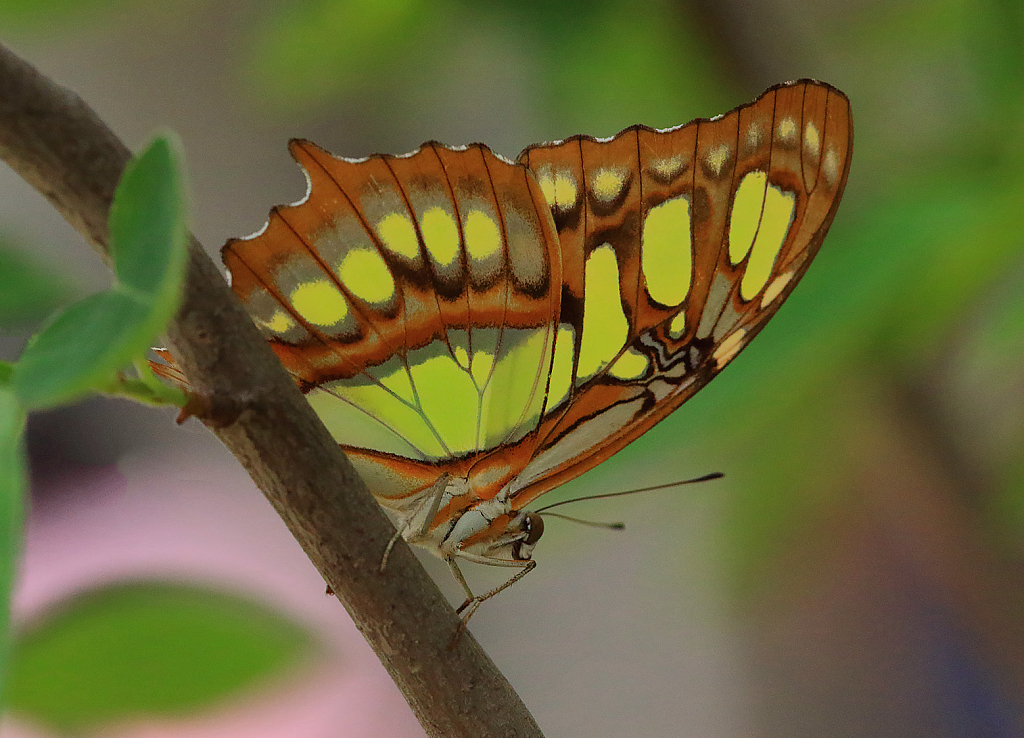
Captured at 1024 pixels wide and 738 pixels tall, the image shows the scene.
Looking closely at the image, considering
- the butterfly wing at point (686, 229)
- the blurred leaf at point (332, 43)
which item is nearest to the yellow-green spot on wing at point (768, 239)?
the butterfly wing at point (686, 229)

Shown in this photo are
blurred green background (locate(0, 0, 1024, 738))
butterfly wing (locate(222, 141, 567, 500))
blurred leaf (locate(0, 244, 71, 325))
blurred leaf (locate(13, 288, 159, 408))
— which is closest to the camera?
blurred leaf (locate(13, 288, 159, 408))

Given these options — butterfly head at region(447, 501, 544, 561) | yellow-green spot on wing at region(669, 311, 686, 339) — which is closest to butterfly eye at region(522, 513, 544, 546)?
butterfly head at region(447, 501, 544, 561)

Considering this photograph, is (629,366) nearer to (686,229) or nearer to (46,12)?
(686,229)

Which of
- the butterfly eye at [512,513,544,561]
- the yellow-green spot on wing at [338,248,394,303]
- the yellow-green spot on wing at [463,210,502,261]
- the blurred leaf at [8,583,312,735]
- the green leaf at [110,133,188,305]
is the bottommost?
the butterfly eye at [512,513,544,561]

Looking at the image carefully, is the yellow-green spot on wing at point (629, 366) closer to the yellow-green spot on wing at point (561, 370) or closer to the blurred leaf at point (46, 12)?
the yellow-green spot on wing at point (561, 370)

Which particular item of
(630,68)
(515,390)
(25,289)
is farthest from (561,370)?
(630,68)

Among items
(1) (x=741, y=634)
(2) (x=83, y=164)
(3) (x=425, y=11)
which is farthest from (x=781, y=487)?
(2) (x=83, y=164)

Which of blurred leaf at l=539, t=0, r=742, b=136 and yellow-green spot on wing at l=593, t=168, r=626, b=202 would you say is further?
blurred leaf at l=539, t=0, r=742, b=136

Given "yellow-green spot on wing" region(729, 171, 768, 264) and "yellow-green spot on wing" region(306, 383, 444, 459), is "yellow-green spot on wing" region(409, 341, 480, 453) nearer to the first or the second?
"yellow-green spot on wing" region(306, 383, 444, 459)
